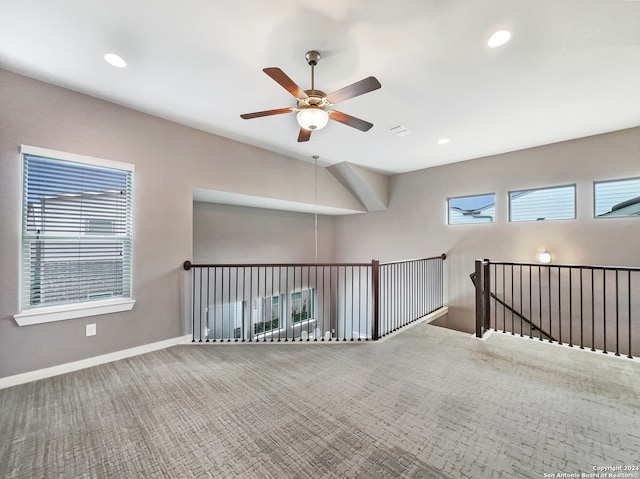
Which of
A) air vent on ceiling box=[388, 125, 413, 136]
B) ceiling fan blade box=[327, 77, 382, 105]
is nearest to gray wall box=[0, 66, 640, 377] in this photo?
air vent on ceiling box=[388, 125, 413, 136]

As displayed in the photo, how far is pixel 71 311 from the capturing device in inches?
117

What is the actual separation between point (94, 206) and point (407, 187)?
5.88 meters

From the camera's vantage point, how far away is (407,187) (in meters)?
6.54

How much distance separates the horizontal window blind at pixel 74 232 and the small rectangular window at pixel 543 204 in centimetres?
631

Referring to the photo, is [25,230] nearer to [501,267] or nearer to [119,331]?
[119,331]

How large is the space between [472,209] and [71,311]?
6602 millimetres

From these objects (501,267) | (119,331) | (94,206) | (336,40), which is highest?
(336,40)

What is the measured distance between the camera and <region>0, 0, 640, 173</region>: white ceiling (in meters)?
1.98

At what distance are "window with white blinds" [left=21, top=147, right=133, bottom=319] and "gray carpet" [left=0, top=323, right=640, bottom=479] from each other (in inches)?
36.3

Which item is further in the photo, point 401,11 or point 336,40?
point 336,40

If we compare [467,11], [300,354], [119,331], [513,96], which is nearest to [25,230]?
[119,331]

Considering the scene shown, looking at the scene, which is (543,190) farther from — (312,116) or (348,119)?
(312,116)

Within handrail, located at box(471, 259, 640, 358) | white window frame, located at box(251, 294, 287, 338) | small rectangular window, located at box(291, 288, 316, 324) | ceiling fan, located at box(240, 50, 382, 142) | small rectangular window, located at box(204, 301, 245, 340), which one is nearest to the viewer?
ceiling fan, located at box(240, 50, 382, 142)

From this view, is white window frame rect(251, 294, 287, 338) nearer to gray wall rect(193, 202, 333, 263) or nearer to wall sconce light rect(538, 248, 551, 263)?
gray wall rect(193, 202, 333, 263)
